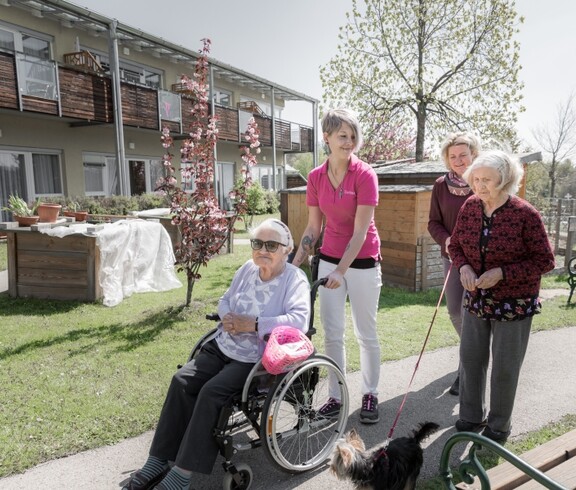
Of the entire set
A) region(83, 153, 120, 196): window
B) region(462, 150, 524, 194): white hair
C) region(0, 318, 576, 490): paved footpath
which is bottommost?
region(0, 318, 576, 490): paved footpath

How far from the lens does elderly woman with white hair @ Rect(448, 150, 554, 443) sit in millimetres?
2449

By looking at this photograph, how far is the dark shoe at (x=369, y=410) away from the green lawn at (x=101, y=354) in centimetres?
92

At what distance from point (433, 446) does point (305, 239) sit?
1503 millimetres

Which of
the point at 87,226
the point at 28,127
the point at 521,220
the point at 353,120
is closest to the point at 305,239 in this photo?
the point at 353,120

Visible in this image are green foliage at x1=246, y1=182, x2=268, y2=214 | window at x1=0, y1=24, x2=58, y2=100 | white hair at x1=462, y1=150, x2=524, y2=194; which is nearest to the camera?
white hair at x1=462, y1=150, x2=524, y2=194

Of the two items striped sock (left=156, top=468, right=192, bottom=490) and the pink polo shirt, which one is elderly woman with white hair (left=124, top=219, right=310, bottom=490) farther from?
the pink polo shirt

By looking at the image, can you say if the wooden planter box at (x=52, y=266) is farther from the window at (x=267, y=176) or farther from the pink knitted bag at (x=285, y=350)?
the window at (x=267, y=176)

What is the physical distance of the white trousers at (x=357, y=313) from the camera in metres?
2.97

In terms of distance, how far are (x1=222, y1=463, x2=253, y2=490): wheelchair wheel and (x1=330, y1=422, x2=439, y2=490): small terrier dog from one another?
610 mm

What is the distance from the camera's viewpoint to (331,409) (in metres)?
2.88

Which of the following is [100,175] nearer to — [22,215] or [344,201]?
[22,215]

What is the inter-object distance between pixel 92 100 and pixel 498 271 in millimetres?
12900

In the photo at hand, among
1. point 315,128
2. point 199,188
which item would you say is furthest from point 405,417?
point 315,128

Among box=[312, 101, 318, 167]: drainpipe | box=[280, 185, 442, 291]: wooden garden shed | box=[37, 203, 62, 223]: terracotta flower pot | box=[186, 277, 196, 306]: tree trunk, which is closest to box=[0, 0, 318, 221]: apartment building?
box=[37, 203, 62, 223]: terracotta flower pot
